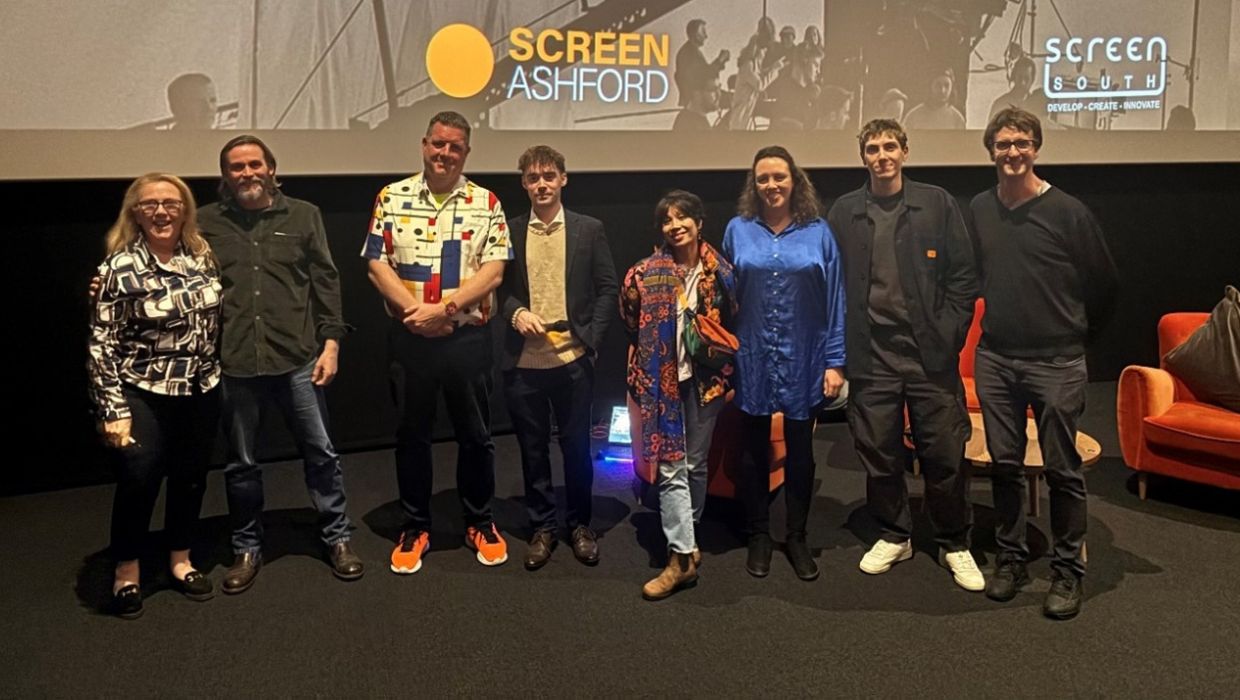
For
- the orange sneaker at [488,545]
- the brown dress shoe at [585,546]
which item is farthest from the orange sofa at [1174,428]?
the orange sneaker at [488,545]

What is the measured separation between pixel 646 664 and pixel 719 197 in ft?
9.86

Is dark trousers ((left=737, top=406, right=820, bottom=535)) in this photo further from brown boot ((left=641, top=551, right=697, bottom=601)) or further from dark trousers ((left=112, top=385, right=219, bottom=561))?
dark trousers ((left=112, top=385, right=219, bottom=561))

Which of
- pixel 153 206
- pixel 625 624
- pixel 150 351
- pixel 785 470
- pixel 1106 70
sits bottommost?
pixel 625 624

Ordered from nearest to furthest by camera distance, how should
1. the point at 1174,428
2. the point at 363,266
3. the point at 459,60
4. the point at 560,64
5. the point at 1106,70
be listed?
the point at 1174,428
the point at 459,60
the point at 560,64
the point at 363,266
the point at 1106,70

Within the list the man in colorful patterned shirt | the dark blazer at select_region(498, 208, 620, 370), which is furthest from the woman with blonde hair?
the dark blazer at select_region(498, 208, 620, 370)

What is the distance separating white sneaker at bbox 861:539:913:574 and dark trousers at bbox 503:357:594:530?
0.99 metres

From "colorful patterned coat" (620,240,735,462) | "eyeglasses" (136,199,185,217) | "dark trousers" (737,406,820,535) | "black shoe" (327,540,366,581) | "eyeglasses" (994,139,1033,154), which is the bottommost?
"black shoe" (327,540,366,581)

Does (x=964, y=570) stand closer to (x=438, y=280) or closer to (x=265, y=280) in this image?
(x=438, y=280)

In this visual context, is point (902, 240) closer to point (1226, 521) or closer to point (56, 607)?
point (1226, 521)

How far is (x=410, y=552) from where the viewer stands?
3.32m

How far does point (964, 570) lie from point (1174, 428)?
4.32ft

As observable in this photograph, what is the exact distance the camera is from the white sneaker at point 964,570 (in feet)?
10.2

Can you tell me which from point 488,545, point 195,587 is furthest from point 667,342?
point 195,587

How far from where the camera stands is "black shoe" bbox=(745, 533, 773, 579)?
3227 millimetres
